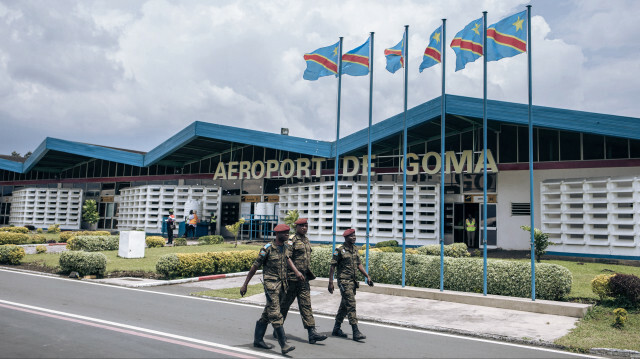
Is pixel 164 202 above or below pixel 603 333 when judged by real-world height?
above

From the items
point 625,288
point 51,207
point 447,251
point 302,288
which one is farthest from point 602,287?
point 51,207

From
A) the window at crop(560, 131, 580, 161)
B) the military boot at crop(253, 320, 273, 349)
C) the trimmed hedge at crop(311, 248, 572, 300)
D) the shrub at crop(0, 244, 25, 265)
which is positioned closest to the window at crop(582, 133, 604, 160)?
the window at crop(560, 131, 580, 161)

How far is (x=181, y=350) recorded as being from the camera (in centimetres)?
694

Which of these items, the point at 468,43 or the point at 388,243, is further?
the point at 388,243

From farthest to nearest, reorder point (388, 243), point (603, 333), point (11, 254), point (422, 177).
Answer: point (422, 177) < point (388, 243) < point (11, 254) < point (603, 333)

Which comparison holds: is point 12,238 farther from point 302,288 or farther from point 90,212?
point 302,288

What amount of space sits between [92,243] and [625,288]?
20.9 m

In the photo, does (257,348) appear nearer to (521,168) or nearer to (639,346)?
(639,346)

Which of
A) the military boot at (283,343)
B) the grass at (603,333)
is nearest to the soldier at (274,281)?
the military boot at (283,343)

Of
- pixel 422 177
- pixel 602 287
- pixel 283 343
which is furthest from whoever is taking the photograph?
pixel 422 177

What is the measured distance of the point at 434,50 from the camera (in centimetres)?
1330

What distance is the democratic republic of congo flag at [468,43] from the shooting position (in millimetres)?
12578

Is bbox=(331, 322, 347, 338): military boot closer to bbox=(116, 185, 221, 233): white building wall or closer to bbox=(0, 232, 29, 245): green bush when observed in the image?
bbox=(0, 232, 29, 245): green bush

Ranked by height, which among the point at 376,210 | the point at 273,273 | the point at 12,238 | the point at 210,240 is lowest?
the point at 12,238
